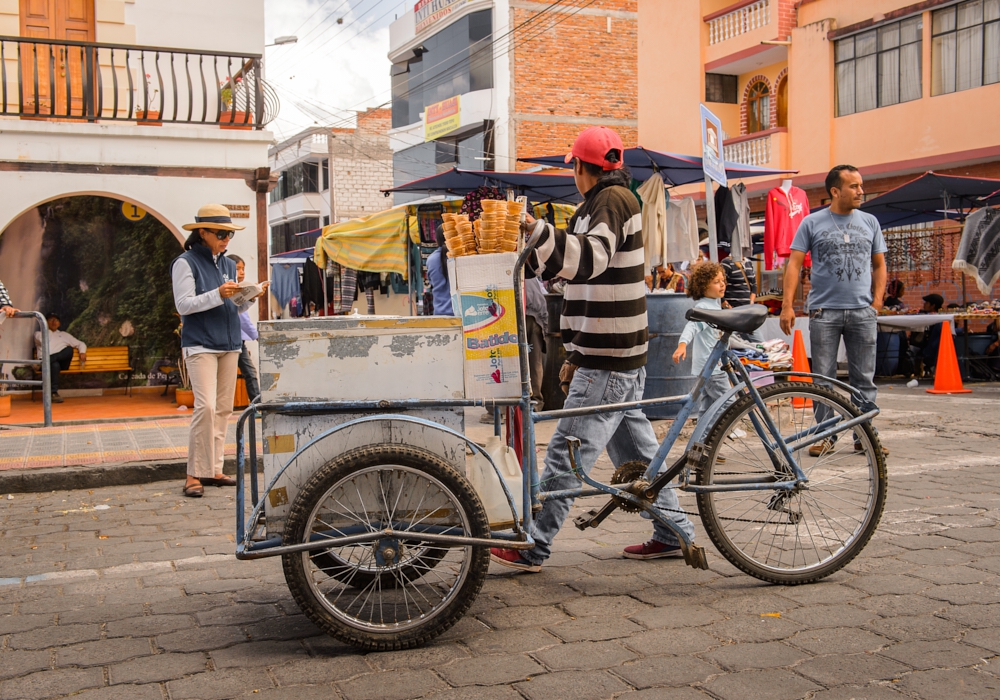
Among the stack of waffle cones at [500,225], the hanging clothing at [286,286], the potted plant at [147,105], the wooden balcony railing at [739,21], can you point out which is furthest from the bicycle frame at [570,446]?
the hanging clothing at [286,286]

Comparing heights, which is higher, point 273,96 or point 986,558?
point 273,96

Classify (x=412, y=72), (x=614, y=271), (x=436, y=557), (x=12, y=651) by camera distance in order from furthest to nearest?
Result: (x=412, y=72) → (x=614, y=271) → (x=436, y=557) → (x=12, y=651)

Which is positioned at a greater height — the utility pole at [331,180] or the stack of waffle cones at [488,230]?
the utility pole at [331,180]

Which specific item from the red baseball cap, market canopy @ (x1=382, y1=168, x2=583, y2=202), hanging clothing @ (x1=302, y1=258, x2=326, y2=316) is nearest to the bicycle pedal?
the red baseball cap

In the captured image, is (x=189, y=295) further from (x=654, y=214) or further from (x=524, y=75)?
(x=524, y=75)

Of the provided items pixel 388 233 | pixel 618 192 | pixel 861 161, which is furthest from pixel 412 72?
pixel 618 192

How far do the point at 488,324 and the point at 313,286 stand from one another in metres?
18.0

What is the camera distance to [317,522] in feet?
11.1

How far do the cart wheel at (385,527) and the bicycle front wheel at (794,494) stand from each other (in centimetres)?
117

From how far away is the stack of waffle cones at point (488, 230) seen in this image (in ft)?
11.7

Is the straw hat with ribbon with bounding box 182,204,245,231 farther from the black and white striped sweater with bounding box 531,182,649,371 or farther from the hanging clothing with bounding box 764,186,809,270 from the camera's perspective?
the hanging clothing with bounding box 764,186,809,270

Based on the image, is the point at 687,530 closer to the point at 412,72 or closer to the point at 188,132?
the point at 188,132

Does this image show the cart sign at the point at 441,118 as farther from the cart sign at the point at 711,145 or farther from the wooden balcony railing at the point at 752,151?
the cart sign at the point at 711,145

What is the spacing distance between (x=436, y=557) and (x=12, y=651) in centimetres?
158
